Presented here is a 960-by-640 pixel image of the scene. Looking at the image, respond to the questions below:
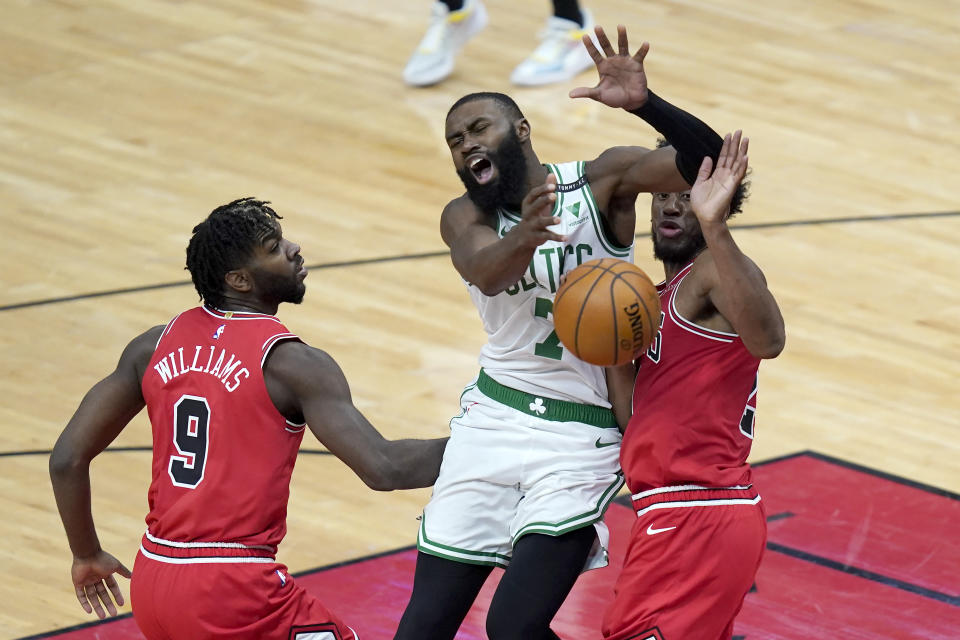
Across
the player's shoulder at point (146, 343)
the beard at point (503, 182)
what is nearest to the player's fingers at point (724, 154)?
the beard at point (503, 182)

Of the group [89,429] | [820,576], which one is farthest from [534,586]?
[820,576]

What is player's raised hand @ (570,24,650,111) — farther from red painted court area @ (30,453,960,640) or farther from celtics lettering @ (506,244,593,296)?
red painted court area @ (30,453,960,640)

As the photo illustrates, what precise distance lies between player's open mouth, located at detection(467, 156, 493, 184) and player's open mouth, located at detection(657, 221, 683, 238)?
57cm

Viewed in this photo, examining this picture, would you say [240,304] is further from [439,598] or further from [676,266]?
[676,266]

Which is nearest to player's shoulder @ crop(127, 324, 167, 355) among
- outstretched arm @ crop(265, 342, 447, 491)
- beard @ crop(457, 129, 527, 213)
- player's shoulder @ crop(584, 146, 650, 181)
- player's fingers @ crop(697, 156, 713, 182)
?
outstretched arm @ crop(265, 342, 447, 491)

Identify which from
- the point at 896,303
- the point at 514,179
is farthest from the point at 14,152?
the point at 514,179

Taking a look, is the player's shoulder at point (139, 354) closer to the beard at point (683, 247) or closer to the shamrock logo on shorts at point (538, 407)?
the shamrock logo on shorts at point (538, 407)

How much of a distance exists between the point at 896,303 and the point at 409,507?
3588 millimetres

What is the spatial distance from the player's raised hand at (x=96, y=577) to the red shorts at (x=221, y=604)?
0.42 metres

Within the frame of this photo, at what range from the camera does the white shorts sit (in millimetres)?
5176

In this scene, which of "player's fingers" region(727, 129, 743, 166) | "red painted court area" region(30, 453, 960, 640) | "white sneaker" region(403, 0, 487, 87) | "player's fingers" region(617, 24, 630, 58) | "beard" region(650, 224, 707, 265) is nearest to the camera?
"player's fingers" region(727, 129, 743, 166)

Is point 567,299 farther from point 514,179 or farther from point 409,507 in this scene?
point 409,507

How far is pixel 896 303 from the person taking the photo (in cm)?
968

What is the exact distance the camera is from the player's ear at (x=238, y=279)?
5.02 m
